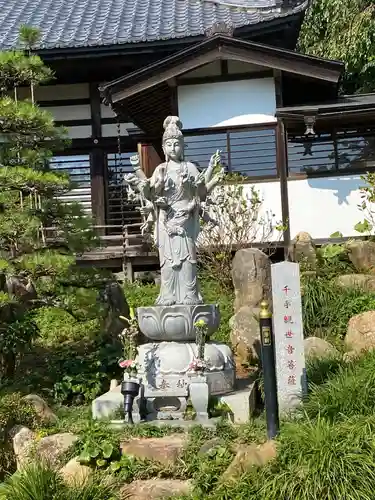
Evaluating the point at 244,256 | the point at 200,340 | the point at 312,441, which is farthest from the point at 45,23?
the point at 312,441

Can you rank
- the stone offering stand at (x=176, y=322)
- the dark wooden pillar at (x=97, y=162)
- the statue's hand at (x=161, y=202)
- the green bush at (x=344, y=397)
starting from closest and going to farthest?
the green bush at (x=344, y=397), the stone offering stand at (x=176, y=322), the statue's hand at (x=161, y=202), the dark wooden pillar at (x=97, y=162)

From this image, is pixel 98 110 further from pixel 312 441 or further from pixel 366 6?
pixel 312 441

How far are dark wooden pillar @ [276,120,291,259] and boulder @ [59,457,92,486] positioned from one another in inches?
299

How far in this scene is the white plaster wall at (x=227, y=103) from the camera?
41.5 ft

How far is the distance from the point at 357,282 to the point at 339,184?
116 inches

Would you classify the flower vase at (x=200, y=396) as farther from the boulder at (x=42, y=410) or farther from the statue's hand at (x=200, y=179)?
the statue's hand at (x=200, y=179)

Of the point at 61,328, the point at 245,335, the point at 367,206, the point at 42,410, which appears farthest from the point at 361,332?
the point at 61,328

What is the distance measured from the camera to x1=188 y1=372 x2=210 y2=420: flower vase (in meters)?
5.99

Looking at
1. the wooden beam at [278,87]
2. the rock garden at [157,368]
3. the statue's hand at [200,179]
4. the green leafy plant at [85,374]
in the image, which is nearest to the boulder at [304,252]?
the rock garden at [157,368]

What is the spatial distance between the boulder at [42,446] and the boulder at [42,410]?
33cm

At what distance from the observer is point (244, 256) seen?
1029 cm

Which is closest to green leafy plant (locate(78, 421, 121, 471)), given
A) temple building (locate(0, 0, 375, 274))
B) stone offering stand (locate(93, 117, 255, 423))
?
stone offering stand (locate(93, 117, 255, 423))

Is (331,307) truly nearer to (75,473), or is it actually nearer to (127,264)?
(75,473)

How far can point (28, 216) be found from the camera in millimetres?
7164
